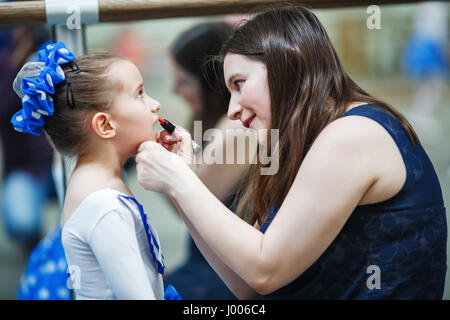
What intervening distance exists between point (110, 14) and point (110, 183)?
49cm

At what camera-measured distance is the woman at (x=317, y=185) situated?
128 centimetres

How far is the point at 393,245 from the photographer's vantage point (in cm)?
137

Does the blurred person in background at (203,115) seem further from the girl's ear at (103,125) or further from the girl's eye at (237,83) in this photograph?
the girl's ear at (103,125)

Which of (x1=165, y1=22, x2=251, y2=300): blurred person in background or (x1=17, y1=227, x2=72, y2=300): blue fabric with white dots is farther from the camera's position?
(x1=165, y1=22, x2=251, y2=300): blurred person in background

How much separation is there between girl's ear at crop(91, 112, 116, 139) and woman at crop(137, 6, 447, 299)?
0.33 feet

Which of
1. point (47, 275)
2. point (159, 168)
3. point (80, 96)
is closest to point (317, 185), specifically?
→ point (159, 168)

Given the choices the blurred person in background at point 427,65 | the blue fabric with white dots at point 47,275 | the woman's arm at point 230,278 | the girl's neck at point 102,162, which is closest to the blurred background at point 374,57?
the blurred person in background at point 427,65

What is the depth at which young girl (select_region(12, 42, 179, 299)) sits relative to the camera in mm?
1273

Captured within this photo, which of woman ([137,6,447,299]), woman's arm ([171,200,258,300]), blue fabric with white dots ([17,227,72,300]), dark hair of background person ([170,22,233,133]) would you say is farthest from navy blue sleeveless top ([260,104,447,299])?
dark hair of background person ([170,22,233,133])

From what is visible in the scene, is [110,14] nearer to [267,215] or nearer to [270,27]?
[270,27]

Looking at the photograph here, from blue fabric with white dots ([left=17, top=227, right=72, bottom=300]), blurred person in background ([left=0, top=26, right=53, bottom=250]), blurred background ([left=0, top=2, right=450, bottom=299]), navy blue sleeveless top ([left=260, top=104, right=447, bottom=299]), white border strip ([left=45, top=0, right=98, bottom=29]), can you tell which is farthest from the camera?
blurred background ([left=0, top=2, right=450, bottom=299])

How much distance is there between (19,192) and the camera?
10.5 ft

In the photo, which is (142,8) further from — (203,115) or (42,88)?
(203,115)

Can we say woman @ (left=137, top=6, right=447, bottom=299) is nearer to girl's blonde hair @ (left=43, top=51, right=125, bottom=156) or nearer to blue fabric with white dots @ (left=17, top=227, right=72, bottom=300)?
girl's blonde hair @ (left=43, top=51, right=125, bottom=156)
